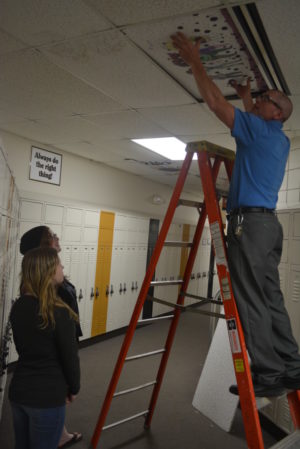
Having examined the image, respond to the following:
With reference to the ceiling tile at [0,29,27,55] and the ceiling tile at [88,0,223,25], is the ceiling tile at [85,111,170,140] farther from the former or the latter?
the ceiling tile at [88,0,223,25]

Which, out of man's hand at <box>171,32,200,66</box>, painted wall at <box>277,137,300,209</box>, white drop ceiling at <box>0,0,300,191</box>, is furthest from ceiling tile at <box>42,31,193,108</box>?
painted wall at <box>277,137,300,209</box>

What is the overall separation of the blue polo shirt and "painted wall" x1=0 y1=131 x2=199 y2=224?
266 centimetres

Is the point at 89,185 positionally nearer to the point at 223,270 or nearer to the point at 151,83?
the point at 151,83

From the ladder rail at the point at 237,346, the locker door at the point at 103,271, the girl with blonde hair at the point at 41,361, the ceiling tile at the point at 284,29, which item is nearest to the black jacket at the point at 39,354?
the girl with blonde hair at the point at 41,361

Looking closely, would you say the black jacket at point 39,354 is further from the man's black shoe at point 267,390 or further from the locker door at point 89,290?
the locker door at point 89,290

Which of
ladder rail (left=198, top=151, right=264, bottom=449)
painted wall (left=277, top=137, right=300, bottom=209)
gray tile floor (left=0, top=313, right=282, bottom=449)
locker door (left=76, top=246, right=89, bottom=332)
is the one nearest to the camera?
ladder rail (left=198, top=151, right=264, bottom=449)

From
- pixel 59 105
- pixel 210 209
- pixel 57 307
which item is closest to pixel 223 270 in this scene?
pixel 210 209

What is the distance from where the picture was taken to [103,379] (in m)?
3.76

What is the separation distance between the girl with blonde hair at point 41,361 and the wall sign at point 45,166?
2.52 metres

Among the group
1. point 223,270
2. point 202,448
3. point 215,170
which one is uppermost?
point 215,170

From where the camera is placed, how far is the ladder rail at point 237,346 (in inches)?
48.4

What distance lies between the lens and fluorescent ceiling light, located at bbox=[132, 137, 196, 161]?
356 centimetres

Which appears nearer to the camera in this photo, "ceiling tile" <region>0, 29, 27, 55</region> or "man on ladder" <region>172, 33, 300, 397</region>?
"man on ladder" <region>172, 33, 300, 397</region>

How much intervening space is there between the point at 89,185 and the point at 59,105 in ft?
7.03
